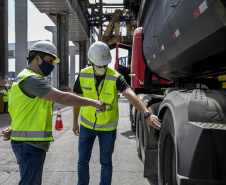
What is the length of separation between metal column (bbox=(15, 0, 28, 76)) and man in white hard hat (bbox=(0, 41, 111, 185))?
18.5m

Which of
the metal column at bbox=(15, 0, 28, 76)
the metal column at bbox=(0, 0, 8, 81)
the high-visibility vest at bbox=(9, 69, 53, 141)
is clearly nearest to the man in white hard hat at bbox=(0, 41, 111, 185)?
the high-visibility vest at bbox=(9, 69, 53, 141)

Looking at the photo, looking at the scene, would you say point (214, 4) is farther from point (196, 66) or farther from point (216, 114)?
point (196, 66)

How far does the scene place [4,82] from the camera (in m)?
17.9

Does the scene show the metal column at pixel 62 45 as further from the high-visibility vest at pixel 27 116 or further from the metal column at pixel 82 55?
the high-visibility vest at pixel 27 116

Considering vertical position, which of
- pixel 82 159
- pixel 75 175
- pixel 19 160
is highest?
pixel 19 160

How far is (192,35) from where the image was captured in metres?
3.12

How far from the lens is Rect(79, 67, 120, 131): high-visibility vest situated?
361 centimetres

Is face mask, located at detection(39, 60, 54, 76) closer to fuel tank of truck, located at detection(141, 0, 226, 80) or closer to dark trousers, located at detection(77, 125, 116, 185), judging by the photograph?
dark trousers, located at detection(77, 125, 116, 185)

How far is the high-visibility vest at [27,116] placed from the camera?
2574 mm

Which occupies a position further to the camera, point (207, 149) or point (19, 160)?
point (19, 160)

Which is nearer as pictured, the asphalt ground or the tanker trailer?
the tanker trailer

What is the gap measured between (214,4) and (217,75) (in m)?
1.62

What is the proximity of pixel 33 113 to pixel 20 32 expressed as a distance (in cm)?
1910

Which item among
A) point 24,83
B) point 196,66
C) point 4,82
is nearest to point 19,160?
point 24,83
